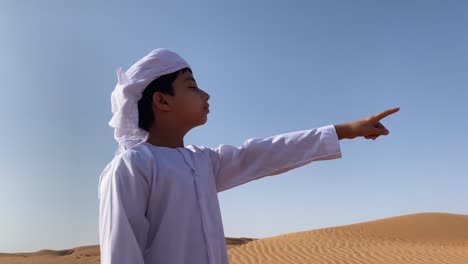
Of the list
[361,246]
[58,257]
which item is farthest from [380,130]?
[58,257]

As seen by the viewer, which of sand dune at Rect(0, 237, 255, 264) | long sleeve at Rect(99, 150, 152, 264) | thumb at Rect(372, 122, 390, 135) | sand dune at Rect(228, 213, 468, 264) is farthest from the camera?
sand dune at Rect(0, 237, 255, 264)

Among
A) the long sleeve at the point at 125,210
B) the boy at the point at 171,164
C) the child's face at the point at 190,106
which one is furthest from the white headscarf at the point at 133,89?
the long sleeve at the point at 125,210

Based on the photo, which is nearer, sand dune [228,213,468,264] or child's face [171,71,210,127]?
child's face [171,71,210,127]

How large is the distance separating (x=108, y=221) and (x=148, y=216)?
0.54 ft

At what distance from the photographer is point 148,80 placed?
2.33 m

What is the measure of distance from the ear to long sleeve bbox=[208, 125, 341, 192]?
12.5 inches

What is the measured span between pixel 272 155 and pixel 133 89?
729 mm

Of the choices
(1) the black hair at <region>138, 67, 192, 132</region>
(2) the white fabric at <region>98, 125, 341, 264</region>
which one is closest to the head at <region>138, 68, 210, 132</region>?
(1) the black hair at <region>138, 67, 192, 132</region>

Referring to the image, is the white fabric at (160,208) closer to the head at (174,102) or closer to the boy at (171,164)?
the boy at (171,164)

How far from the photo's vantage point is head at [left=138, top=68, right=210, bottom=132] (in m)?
2.28

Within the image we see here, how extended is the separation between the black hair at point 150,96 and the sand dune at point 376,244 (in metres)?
12.1

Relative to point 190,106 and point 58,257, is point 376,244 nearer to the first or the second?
point 58,257

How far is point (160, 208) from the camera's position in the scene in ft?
6.77

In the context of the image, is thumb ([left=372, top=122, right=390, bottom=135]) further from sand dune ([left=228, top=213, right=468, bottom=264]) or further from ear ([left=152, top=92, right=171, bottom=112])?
sand dune ([left=228, top=213, right=468, bottom=264])
